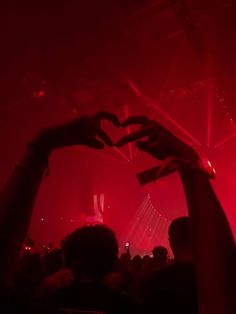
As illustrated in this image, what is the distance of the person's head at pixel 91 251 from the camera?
119cm

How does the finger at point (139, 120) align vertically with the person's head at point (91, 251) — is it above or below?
above

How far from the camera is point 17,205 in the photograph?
3.47 feet

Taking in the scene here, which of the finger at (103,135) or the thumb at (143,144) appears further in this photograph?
the finger at (103,135)

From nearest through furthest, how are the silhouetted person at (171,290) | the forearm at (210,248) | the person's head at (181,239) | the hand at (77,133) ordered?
the forearm at (210,248) < the hand at (77,133) < the silhouetted person at (171,290) < the person's head at (181,239)

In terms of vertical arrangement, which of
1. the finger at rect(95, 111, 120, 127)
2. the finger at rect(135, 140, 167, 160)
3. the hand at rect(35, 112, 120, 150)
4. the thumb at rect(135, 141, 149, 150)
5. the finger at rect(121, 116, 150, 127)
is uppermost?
the finger at rect(95, 111, 120, 127)

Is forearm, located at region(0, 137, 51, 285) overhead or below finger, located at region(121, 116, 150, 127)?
below

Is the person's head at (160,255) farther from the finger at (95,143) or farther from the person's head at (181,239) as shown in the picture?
the finger at (95,143)

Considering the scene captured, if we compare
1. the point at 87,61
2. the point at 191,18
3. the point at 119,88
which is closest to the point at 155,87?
the point at 119,88

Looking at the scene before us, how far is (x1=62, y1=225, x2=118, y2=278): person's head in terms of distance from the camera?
1.19 m

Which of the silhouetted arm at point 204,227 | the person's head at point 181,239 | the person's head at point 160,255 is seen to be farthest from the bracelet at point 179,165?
the person's head at point 160,255

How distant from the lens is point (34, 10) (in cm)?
628

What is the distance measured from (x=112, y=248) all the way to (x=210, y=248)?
21.3 inches

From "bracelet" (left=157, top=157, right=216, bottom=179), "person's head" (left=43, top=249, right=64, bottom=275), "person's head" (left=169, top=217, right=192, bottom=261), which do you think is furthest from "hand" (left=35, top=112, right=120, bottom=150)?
"person's head" (left=43, top=249, right=64, bottom=275)

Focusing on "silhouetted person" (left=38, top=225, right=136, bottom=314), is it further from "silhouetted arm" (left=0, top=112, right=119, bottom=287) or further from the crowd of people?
"silhouetted arm" (left=0, top=112, right=119, bottom=287)
